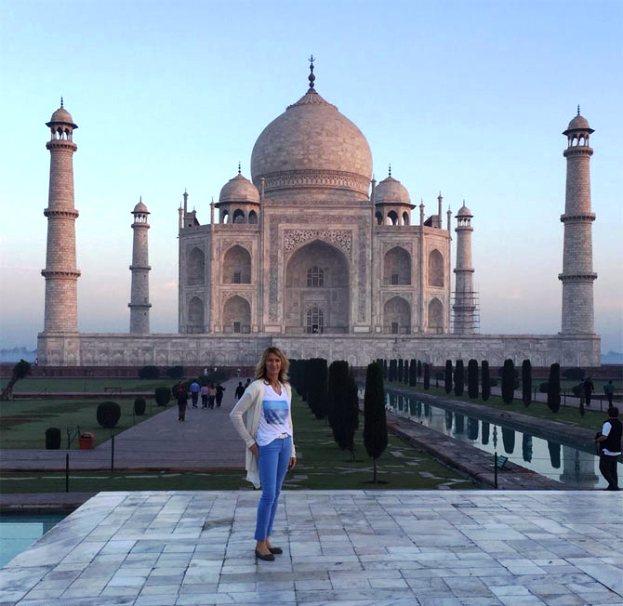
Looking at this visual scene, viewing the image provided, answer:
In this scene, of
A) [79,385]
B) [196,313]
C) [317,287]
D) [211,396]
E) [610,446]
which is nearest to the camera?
[610,446]

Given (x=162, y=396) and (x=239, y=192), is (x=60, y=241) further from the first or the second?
(x=162, y=396)

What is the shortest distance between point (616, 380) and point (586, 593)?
31.8 meters

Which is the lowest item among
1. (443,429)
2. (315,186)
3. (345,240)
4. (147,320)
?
(443,429)

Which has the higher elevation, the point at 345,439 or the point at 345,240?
the point at 345,240

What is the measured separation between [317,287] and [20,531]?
36.6m

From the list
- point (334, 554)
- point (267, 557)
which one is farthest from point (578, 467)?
point (267, 557)

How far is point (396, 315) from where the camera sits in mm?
42438

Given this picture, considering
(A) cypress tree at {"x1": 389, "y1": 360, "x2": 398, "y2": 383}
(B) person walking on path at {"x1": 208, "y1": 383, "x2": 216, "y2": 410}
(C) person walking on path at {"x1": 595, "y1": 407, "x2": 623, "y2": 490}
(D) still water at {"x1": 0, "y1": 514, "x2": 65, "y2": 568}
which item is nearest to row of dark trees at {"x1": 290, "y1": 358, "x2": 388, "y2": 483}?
(C) person walking on path at {"x1": 595, "y1": 407, "x2": 623, "y2": 490}

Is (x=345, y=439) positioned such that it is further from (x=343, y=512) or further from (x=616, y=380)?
(x=616, y=380)

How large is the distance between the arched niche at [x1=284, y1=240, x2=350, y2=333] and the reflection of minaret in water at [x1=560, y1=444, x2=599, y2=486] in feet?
97.6

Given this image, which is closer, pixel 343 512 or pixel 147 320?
pixel 343 512

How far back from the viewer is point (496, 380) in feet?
105

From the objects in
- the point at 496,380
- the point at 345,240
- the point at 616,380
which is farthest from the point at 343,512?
the point at 345,240

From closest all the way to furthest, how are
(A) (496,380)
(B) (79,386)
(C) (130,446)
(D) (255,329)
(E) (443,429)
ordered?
(C) (130,446), (E) (443,429), (B) (79,386), (A) (496,380), (D) (255,329)
